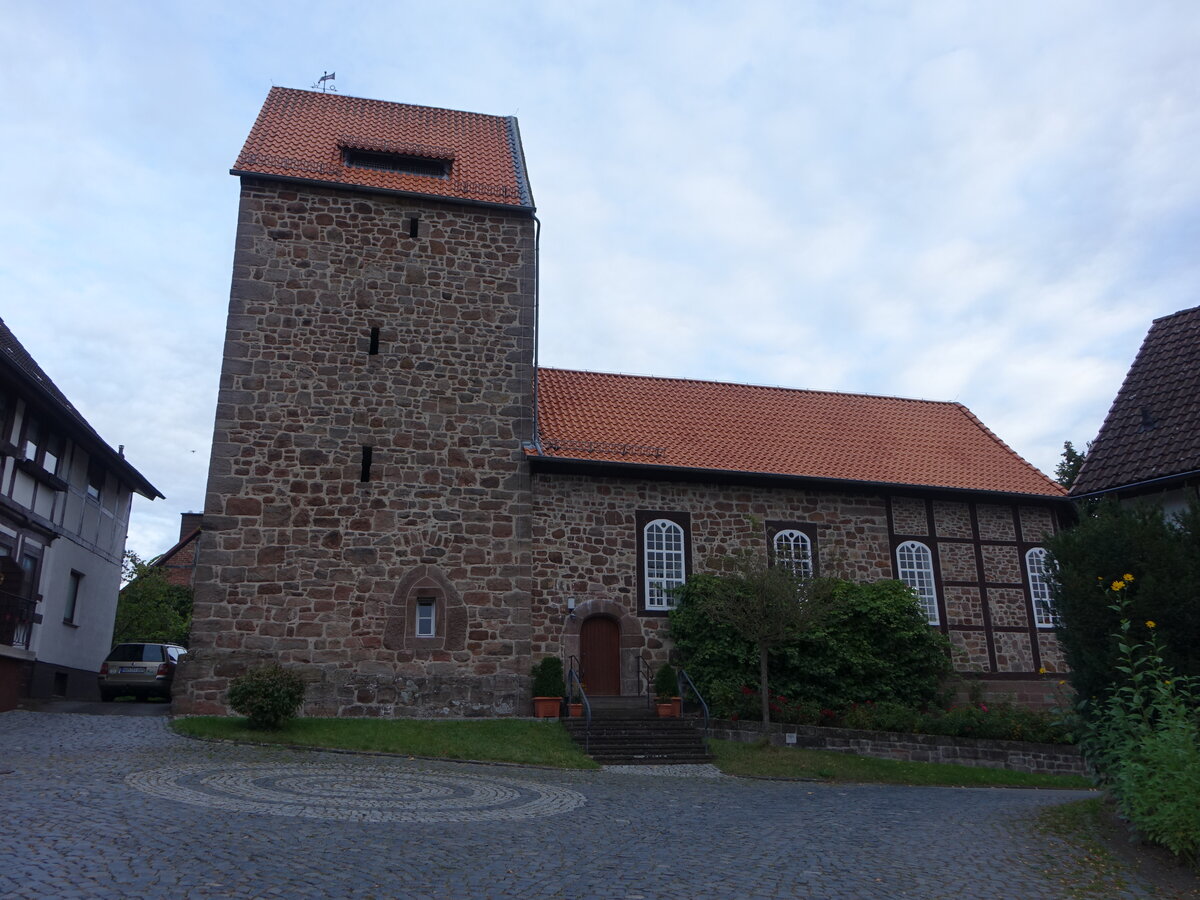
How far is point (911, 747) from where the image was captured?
50.6ft

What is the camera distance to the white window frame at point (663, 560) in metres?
18.7

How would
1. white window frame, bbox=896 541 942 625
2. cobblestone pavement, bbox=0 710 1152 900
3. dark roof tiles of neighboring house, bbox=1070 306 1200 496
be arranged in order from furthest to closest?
white window frame, bbox=896 541 942 625, dark roof tiles of neighboring house, bbox=1070 306 1200 496, cobblestone pavement, bbox=0 710 1152 900

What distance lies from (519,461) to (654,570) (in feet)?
11.2

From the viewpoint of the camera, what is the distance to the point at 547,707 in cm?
1678

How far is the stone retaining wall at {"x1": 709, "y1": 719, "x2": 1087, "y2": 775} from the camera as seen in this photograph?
15.4 meters

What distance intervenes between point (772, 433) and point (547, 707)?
8551mm

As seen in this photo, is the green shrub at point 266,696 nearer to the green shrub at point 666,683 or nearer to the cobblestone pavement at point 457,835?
the cobblestone pavement at point 457,835

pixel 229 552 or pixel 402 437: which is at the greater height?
pixel 402 437

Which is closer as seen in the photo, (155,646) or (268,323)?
(268,323)

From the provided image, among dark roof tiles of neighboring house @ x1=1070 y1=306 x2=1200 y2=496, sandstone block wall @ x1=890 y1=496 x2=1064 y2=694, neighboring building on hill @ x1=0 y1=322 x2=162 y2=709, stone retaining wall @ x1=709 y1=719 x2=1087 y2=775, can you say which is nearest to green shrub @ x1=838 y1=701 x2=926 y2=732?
stone retaining wall @ x1=709 y1=719 x2=1087 y2=775

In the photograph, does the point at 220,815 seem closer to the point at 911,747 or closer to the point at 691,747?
the point at 691,747

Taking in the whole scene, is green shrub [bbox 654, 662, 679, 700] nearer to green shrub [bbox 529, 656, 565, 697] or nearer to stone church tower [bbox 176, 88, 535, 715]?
green shrub [bbox 529, 656, 565, 697]

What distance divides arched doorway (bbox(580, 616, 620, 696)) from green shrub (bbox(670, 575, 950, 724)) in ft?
3.83

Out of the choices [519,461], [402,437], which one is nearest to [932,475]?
[519,461]
